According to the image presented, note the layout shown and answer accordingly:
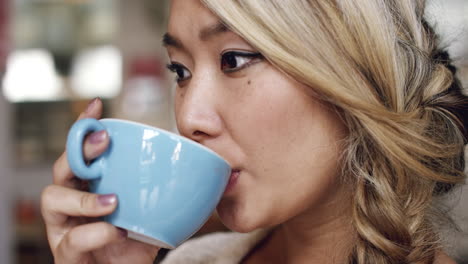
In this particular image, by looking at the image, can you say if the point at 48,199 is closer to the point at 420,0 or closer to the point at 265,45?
the point at 265,45

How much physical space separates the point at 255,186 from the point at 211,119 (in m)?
0.13

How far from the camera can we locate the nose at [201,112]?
2.74 ft

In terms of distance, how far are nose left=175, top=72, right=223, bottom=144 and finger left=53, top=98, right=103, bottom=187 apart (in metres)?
0.14

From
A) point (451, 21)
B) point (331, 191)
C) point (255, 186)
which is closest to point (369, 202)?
point (331, 191)

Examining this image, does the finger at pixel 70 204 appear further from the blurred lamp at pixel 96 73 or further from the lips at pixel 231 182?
the blurred lamp at pixel 96 73

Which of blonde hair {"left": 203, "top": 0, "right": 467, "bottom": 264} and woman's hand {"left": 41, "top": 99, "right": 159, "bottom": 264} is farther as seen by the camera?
blonde hair {"left": 203, "top": 0, "right": 467, "bottom": 264}

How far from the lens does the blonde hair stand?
2.71 feet

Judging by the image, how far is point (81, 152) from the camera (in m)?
0.69

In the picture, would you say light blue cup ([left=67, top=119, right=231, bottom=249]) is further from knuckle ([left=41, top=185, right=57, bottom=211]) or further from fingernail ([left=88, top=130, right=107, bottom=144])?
knuckle ([left=41, top=185, right=57, bottom=211])

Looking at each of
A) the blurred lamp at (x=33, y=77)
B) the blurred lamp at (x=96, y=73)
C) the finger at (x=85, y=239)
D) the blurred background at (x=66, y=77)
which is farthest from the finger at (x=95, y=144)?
the blurred lamp at (x=33, y=77)

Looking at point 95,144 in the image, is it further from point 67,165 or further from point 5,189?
point 5,189

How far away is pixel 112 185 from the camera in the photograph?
711 mm

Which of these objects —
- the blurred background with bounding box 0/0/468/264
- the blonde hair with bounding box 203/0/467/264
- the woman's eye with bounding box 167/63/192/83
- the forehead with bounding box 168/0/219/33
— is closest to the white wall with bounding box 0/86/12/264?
the blurred background with bounding box 0/0/468/264

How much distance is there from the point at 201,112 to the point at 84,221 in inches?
11.5
